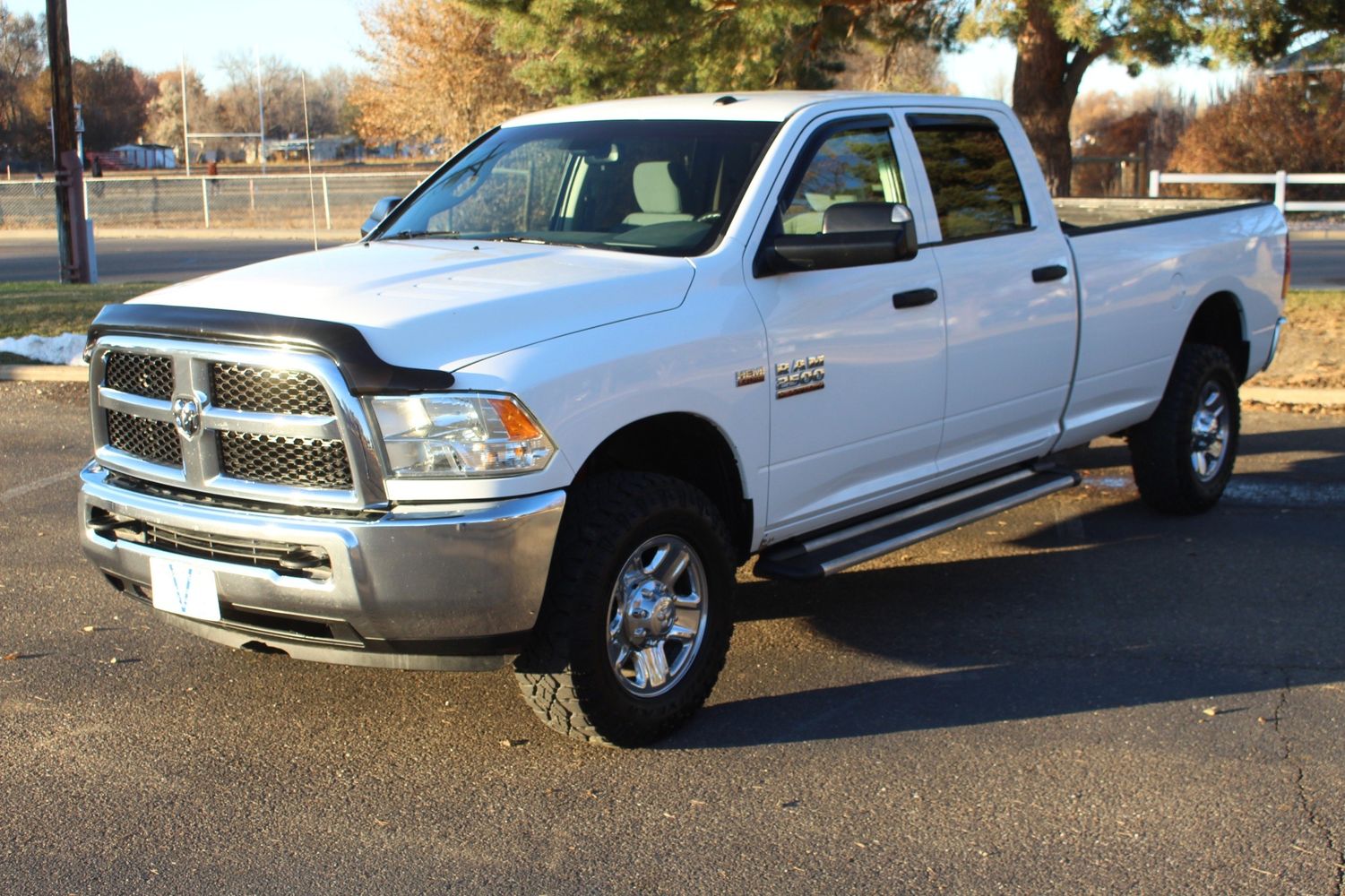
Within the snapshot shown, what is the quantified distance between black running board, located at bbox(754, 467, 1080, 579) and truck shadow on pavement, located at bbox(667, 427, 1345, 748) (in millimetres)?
421

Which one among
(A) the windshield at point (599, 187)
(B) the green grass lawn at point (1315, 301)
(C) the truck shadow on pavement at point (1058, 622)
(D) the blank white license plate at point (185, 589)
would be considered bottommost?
(C) the truck shadow on pavement at point (1058, 622)

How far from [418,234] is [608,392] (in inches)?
72.2

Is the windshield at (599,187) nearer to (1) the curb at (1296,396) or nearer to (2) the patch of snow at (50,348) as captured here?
(1) the curb at (1296,396)

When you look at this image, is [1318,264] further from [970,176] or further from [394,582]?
[394,582]

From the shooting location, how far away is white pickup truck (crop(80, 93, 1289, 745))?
13.2ft

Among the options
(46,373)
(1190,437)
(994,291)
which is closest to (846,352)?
(994,291)

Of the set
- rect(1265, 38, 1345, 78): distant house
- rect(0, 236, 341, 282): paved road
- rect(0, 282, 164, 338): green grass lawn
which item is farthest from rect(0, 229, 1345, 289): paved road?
rect(0, 282, 164, 338): green grass lawn

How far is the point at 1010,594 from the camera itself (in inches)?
243

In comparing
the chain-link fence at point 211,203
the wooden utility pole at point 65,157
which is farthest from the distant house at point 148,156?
the wooden utility pole at point 65,157

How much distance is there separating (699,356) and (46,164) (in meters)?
80.7

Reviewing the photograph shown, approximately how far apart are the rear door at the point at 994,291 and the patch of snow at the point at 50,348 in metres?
8.19

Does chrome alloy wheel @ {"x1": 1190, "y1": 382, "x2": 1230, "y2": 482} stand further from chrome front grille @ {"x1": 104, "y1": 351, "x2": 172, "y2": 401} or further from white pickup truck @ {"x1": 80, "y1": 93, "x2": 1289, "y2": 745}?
chrome front grille @ {"x1": 104, "y1": 351, "x2": 172, "y2": 401}

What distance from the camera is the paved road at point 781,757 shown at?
12.4 feet

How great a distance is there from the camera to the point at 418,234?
5.77 m
